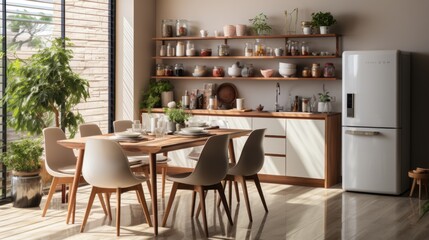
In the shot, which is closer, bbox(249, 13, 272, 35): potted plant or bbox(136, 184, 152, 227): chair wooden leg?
bbox(136, 184, 152, 227): chair wooden leg

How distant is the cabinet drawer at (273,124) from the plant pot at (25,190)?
275cm

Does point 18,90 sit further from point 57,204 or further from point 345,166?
point 345,166

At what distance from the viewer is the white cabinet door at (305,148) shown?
7.46 meters

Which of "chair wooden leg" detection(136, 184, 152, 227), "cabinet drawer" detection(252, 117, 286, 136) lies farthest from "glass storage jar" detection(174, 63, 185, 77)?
"chair wooden leg" detection(136, 184, 152, 227)

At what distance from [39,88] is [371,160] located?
360 cm

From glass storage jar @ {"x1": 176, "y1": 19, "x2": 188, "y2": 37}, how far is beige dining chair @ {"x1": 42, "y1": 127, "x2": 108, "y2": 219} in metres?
2.85

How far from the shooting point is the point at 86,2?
8.02 metres

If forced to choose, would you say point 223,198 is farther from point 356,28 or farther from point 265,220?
point 356,28

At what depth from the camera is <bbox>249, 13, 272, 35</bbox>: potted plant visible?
26.1 ft

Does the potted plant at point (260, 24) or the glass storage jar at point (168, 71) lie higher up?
the potted plant at point (260, 24)

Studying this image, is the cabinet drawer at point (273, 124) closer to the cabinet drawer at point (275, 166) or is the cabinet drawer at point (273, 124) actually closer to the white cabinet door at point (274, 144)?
the white cabinet door at point (274, 144)

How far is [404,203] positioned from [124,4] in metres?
4.29

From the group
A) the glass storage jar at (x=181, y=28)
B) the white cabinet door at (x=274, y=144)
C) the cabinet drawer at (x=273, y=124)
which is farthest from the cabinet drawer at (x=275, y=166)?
the glass storage jar at (x=181, y=28)

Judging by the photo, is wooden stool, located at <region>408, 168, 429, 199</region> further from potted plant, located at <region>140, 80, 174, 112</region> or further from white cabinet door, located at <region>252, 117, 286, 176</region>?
potted plant, located at <region>140, 80, 174, 112</region>
